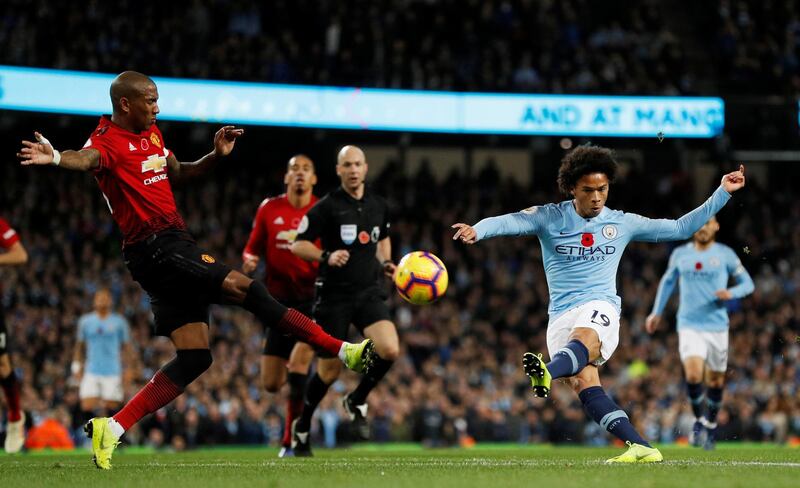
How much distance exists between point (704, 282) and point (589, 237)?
16.8 feet

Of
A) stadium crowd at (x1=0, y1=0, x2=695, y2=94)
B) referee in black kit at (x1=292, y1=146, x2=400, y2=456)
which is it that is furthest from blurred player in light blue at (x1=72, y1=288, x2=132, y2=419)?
stadium crowd at (x1=0, y1=0, x2=695, y2=94)

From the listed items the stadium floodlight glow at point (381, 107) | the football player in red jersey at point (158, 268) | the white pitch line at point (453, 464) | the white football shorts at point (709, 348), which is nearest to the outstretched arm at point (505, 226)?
the football player in red jersey at point (158, 268)

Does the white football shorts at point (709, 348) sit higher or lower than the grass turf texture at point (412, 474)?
higher

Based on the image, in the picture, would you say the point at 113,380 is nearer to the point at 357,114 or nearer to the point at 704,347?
the point at 704,347

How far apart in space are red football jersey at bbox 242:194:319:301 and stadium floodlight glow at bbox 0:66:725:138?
417 inches

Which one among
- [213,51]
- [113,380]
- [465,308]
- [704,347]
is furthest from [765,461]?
[213,51]

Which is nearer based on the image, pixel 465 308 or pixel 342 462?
pixel 342 462

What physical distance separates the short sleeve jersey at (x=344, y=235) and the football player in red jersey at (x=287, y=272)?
92 centimetres

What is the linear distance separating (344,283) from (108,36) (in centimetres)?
1372

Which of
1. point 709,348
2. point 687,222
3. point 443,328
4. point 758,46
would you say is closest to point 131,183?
point 687,222

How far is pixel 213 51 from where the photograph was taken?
22.3m

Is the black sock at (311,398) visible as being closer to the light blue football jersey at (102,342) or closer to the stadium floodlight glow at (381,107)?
the light blue football jersey at (102,342)

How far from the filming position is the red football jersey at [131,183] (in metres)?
7.53

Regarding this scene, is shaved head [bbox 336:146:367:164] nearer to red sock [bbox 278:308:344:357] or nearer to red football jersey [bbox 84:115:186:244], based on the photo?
red football jersey [bbox 84:115:186:244]
